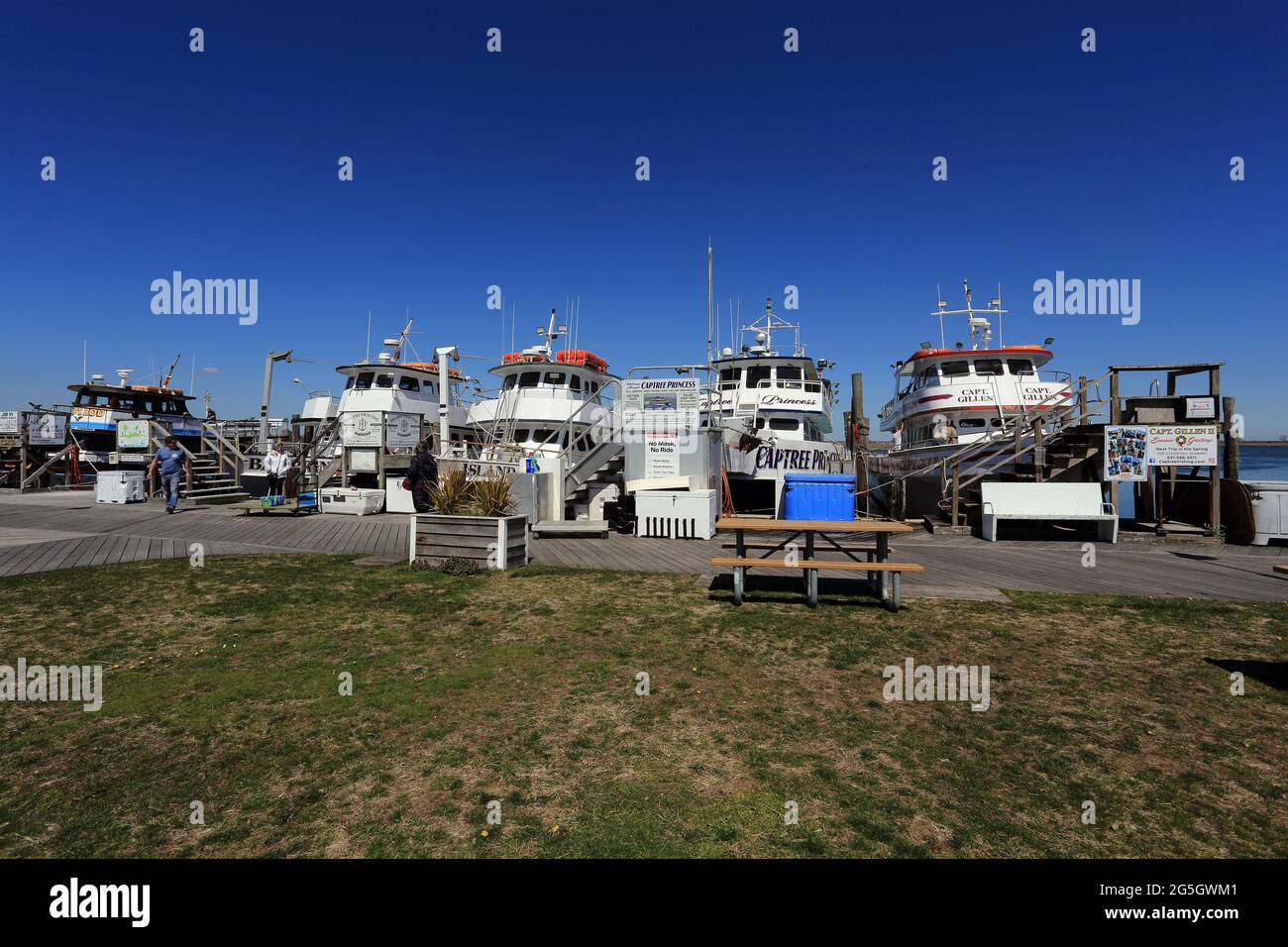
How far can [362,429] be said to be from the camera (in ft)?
61.4

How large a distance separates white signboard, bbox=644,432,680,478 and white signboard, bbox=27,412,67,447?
80.9 ft

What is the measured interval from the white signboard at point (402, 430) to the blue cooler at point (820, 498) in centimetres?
1412

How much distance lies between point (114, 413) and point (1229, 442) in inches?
1600

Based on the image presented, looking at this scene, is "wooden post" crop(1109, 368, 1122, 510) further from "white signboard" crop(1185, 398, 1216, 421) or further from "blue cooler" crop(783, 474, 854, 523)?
"blue cooler" crop(783, 474, 854, 523)

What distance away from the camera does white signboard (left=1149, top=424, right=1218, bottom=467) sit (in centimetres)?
1303

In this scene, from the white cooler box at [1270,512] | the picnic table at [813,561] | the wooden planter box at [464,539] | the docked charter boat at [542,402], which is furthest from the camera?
the docked charter boat at [542,402]

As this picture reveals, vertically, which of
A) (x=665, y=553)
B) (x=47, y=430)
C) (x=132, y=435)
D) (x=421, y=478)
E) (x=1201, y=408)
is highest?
(x=47, y=430)

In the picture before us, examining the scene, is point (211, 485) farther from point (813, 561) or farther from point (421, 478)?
point (813, 561)

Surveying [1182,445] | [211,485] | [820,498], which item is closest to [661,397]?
[820,498]

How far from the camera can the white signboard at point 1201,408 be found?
1341 centimetres

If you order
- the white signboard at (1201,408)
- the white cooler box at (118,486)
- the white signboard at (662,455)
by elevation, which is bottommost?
the white cooler box at (118,486)

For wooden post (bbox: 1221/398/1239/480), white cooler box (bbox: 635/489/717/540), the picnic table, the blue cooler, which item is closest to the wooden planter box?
the picnic table

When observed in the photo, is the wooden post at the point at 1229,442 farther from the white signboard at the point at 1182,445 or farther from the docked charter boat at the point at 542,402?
the docked charter boat at the point at 542,402

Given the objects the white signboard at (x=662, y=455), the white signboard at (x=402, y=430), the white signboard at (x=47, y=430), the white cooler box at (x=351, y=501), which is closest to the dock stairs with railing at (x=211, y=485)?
the white cooler box at (x=351, y=501)
